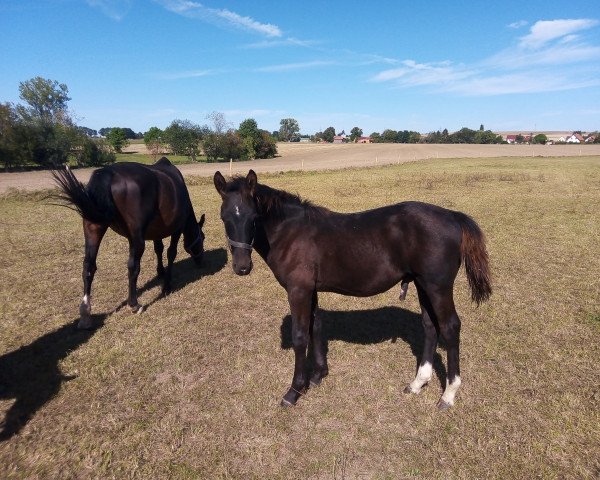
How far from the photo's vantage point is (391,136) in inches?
5384

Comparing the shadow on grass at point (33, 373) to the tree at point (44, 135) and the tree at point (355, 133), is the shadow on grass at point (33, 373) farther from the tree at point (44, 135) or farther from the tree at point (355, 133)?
the tree at point (355, 133)

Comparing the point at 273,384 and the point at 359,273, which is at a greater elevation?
the point at 359,273

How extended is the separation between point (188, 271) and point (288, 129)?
14862cm

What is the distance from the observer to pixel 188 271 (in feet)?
27.2

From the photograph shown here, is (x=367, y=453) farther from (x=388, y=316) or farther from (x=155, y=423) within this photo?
(x=388, y=316)

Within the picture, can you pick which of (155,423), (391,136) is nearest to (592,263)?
(155,423)

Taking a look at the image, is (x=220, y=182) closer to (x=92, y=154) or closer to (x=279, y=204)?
(x=279, y=204)

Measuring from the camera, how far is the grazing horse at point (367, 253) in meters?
3.63

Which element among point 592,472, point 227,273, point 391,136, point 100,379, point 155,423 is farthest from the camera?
point 391,136

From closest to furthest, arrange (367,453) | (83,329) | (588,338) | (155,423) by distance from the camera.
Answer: (367,453) → (155,423) → (588,338) → (83,329)

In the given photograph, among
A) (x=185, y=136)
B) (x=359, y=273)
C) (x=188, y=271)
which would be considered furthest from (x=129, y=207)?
(x=185, y=136)

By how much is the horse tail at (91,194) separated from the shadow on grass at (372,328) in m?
3.32

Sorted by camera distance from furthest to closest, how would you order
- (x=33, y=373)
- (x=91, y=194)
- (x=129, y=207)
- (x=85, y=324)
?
(x=129, y=207)
(x=85, y=324)
(x=91, y=194)
(x=33, y=373)

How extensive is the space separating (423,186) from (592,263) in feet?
42.7
